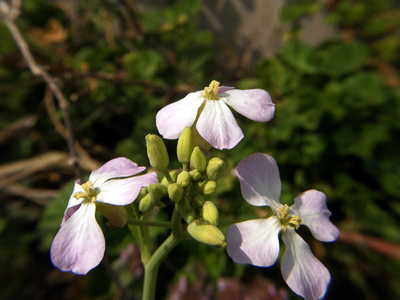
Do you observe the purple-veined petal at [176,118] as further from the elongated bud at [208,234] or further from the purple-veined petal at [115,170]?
the elongated bud at [208,234]

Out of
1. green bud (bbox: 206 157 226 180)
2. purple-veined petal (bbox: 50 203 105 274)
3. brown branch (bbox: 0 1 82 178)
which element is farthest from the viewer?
brown branch (bbox: 0 1 82 178)

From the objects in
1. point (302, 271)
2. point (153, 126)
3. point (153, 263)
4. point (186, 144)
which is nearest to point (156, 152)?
point (186, 144)

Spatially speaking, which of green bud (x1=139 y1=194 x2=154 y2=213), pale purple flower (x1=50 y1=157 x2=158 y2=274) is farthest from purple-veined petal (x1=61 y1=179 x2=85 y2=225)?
green bud (x1=139 y1=194 x2=154 y2=213)

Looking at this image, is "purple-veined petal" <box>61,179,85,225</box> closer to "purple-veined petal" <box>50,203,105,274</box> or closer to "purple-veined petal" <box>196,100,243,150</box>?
"purple-veined petal" <box>50,203,105,274</box>

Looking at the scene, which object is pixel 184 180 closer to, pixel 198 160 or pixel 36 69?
pixel 198 160

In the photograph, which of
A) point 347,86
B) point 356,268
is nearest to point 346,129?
point 347,86

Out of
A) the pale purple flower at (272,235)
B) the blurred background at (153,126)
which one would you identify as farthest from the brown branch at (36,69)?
the pale purple flower at (272,235)
